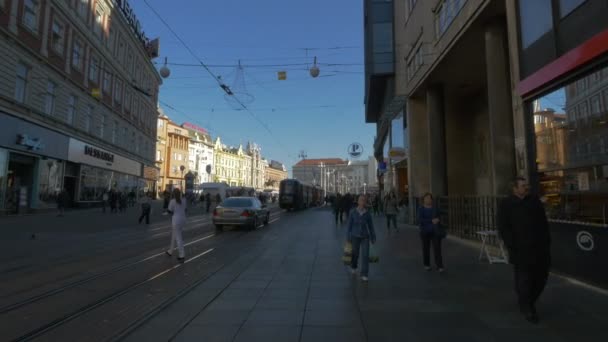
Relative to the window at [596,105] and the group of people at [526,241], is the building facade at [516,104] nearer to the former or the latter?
the window at [596,105]

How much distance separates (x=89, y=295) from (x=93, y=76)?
2977 centimetres

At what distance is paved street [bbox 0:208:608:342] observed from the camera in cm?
430

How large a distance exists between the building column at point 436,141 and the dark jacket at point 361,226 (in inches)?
489

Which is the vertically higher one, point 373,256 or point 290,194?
point 290,194

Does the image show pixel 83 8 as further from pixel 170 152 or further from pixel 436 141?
pixel 170 152

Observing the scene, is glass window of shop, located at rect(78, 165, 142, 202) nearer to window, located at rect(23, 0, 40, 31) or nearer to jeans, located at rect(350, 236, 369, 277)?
window, located at rect(23, 0, 40, 31)

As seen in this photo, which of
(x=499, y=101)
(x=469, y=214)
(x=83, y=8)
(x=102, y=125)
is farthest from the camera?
(x=102, y=125)

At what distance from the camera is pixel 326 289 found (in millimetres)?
6340

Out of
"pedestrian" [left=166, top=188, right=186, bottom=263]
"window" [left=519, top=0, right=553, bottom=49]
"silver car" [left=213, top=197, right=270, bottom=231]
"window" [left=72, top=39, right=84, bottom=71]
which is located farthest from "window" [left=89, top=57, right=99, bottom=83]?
"window" [left=519, top=0, right=553, bottom=49]

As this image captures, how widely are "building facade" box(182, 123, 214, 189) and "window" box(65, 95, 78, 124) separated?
57.8 meters

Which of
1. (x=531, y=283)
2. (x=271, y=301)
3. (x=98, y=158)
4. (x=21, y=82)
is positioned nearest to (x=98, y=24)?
(x=98, y=158)

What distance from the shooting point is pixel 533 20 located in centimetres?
891

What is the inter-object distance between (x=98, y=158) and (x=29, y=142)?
10.0 meters

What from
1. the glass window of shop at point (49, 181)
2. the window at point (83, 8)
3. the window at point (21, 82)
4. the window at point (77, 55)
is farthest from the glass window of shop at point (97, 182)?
the window at point (83, 8)
